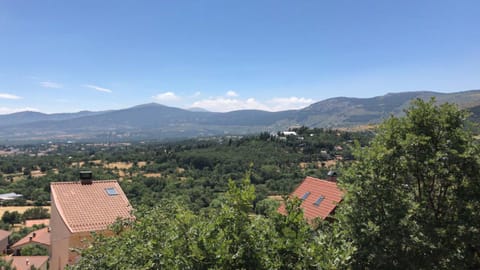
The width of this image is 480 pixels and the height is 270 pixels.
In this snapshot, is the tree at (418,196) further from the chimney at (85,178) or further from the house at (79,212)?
the chimney at (85,178)

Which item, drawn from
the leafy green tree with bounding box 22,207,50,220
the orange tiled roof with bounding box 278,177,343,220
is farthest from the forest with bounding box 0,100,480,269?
the leafy green tree with bounding box 22,207,50,220

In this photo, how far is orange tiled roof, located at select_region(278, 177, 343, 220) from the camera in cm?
1712

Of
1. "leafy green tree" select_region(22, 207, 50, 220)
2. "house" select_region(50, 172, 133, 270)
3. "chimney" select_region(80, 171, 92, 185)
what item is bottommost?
"leafy green tree" select_region(22, 207, 50, 220)

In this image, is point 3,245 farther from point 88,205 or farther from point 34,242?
point 88,205

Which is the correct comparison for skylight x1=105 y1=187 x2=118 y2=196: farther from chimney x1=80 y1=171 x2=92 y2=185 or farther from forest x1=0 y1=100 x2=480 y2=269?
forest x1=0 y1=100 x2=480 y2=269

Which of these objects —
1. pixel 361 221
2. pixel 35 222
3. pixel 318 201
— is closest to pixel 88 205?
pixel 361 221

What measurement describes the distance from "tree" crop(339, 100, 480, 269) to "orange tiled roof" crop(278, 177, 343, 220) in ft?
25.4

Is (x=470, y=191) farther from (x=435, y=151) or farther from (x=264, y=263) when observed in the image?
(x=264, y=263)

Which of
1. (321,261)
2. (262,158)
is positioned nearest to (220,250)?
(321,261)

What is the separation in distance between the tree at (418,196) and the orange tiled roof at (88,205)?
715 cm

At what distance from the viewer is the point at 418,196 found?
8.77m

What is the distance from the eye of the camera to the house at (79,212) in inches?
426

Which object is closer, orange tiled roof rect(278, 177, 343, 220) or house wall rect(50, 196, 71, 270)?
house wall rect(50, 196, 71, 270)

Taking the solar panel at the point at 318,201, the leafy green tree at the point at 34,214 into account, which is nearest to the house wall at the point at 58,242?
the solar panel at the point at 318,201
